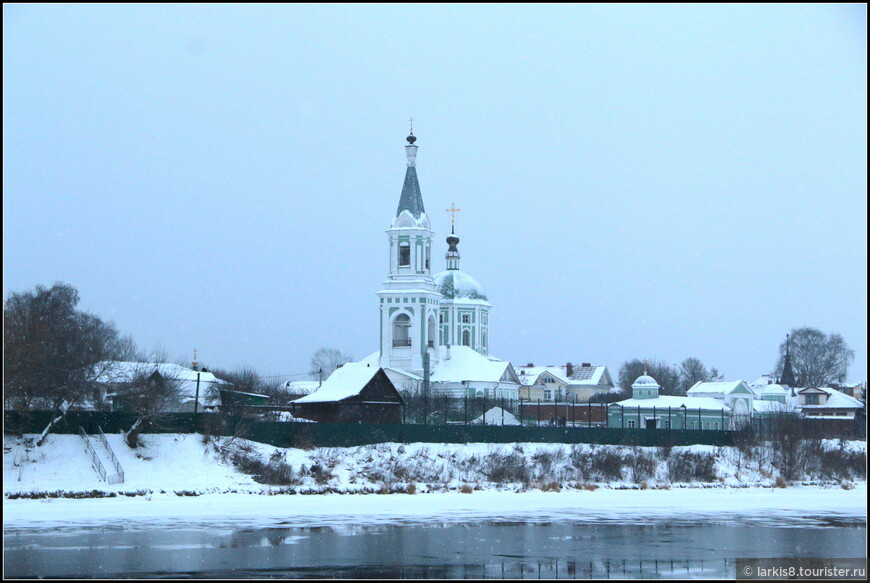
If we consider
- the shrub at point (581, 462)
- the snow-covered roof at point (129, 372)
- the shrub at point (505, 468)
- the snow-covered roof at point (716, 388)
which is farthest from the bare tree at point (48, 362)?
the snow-covered roof at point (716, 388)


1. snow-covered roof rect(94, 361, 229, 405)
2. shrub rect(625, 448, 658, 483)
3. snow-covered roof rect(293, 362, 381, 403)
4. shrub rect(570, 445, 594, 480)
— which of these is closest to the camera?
snow-covered roof rect(94, 361, 229, 405)

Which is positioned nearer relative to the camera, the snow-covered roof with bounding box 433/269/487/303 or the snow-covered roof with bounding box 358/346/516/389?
the snow-covered roof with bounding box 358/346/516/389

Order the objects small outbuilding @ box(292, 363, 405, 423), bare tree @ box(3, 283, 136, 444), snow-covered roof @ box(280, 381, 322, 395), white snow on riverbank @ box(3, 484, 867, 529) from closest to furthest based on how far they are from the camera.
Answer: white snow on riverbank @ box(3, 484, 867, 529) < bare tree @ box(3, 283, 136, 444) < small outbuilding @ box(292, 363, 405, 423) < snow-covered roof @ box(280, 381, 322, 395)

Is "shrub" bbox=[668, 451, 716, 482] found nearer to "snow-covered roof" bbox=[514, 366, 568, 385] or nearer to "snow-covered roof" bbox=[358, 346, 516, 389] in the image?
"snow-covered roof" bbox=[358, 346, 516, 389]

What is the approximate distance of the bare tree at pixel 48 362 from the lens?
47.2m

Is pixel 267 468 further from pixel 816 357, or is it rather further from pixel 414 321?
pixel 816 357

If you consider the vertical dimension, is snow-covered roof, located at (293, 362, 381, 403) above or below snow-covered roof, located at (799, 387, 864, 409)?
below

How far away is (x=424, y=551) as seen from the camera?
2555 cm

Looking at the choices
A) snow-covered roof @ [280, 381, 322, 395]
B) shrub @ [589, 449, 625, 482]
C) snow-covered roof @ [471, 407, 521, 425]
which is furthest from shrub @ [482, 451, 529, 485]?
snow-covered roof @ [280, 381, 322, 395]

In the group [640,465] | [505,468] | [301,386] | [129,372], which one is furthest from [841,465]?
[301,386]

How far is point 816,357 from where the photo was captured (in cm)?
13600

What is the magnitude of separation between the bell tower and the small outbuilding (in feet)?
83.1

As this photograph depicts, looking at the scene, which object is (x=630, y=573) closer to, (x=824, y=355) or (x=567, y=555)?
(x=567, y=555)

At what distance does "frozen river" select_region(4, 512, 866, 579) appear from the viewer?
73.5 feet
